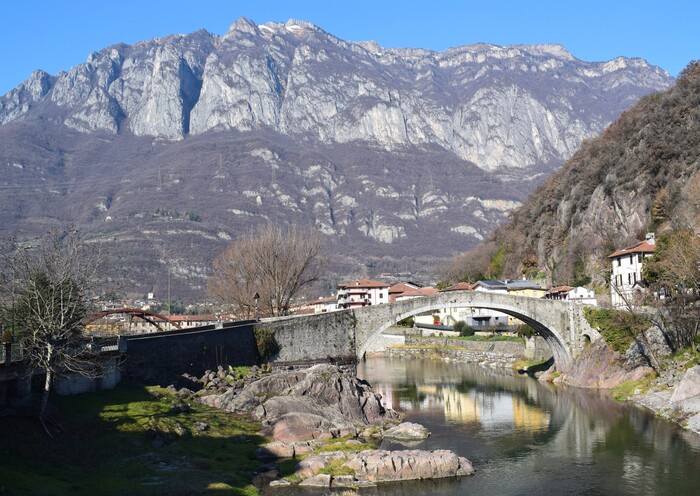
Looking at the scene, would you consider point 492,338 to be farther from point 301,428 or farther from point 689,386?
point 301,428

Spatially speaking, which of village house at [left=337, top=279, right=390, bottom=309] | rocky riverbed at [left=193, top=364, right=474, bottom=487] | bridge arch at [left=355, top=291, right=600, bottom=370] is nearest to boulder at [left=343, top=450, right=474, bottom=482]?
rocky riverbed at [left=193, top=364, right=474, bottom=487]

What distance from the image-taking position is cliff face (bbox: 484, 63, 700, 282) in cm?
8125

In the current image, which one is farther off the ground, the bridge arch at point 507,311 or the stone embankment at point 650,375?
the bridge arch at point 507,311

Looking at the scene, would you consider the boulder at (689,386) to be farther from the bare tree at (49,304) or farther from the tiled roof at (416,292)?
the tiled roof at (416,292)

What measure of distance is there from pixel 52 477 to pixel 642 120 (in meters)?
82.6

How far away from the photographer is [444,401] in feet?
203

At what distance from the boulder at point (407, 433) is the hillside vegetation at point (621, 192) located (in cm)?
3541

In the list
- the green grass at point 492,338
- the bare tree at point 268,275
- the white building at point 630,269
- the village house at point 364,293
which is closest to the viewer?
the white building at point 630,269

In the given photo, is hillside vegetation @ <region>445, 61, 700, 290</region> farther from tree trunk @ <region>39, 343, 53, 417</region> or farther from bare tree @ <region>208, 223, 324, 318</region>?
tree trunk @ <region>39, 343, 53, 417</region>

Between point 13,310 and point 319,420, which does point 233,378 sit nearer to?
point 319,420

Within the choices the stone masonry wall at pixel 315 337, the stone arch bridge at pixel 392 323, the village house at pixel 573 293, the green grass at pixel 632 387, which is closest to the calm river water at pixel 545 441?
the green grass at pixel 632 387

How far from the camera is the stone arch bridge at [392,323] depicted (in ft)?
211

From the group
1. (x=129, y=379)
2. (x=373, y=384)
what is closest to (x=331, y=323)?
(x=373, y=384)

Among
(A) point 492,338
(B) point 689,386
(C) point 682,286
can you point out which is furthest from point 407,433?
(A) point 492,338
